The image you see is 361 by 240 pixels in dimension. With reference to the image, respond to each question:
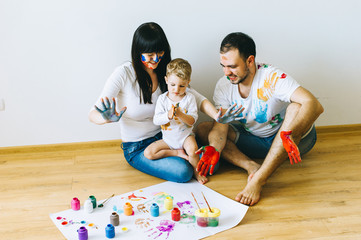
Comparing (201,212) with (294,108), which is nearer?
(201,212)

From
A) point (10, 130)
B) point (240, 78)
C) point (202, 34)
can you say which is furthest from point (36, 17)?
point (240, 78)

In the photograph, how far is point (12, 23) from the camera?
93.3 inches

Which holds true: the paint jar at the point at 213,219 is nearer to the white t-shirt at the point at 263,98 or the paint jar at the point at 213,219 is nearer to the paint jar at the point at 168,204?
the paint jar at the point at 168,204

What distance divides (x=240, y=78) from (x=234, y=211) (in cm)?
72

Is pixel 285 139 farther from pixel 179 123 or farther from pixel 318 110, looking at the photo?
pixel 179 123

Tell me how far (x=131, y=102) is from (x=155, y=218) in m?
0.69

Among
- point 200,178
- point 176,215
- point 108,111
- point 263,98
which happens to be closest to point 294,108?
point 263,98

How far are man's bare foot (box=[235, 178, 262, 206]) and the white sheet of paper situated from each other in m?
0.05

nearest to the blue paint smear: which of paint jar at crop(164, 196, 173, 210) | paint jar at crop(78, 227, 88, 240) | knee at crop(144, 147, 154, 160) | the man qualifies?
A: the man

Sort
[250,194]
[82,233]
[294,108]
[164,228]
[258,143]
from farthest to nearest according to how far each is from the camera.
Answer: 1. [258,143]
2. [294,108]
3. [250,194]
4. [164,228]
5. [82,233]

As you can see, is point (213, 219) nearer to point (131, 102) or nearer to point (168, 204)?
point (168, 204)

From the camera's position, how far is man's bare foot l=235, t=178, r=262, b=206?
6.49 feet

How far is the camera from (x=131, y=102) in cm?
224

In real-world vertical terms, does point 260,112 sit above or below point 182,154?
above
